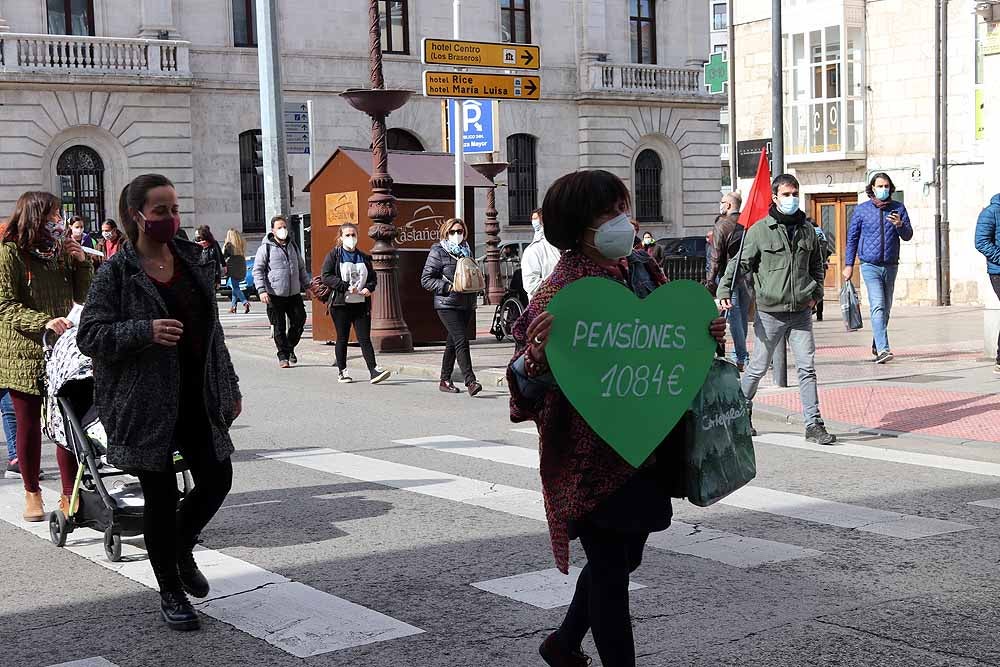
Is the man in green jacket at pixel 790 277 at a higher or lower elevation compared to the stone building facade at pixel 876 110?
lower

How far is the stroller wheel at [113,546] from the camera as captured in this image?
240 inches

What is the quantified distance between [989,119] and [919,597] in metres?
10.5

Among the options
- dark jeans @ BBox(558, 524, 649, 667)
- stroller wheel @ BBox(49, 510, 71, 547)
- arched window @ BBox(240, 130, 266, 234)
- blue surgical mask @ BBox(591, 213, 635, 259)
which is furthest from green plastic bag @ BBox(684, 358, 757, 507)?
arched window @ BBox(240, 130, 266, 234)

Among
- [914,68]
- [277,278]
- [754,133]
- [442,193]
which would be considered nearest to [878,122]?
[914,68]

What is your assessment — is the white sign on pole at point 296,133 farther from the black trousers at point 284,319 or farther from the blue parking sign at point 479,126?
the black trousers at point 284,319

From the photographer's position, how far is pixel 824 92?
29.7 meters

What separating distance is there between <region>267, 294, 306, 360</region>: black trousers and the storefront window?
54.7 ft

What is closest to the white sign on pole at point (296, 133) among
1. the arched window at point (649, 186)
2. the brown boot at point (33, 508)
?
the brown boot at point (33, 508)

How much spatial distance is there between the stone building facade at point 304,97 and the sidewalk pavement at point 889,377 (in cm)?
1533

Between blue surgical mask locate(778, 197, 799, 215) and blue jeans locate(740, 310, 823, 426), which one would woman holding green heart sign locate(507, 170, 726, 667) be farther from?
blue surgical mask locate(778, 197, 799, 215)

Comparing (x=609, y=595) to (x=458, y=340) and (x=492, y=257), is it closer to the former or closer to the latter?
(x=458, y=340)

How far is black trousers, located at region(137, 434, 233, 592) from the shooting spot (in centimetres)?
511

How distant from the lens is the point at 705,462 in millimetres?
3891

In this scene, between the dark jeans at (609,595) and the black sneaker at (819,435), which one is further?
the black sneaker at (819,435)
